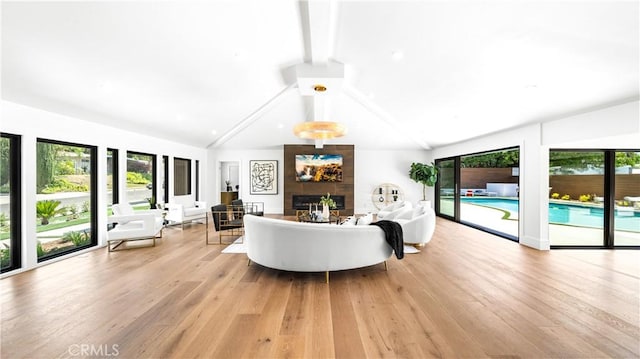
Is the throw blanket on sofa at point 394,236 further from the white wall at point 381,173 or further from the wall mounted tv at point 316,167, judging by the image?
the white wall at point 381,173

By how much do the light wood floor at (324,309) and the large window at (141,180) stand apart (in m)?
2.25

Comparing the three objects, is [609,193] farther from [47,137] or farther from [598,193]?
[47,137]

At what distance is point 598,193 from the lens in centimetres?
493

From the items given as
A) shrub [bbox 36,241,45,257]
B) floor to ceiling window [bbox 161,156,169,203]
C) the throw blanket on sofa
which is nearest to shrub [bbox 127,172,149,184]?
floor to ceiling window [bbox 161,156,169,203]

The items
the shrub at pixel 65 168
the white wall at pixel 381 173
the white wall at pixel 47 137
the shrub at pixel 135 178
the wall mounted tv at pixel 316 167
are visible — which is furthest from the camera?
the white wall at pixel 381 173

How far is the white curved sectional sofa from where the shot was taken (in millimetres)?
3193

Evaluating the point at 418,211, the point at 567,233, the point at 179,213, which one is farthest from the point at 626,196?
the point at 179,213

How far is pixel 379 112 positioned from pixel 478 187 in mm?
4395

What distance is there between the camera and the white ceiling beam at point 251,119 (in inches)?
201

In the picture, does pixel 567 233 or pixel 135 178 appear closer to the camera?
pixel 567 233

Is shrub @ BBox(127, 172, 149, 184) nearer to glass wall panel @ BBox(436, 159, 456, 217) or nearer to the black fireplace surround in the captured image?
the black fireplace surround

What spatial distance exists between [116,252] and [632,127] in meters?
8.16

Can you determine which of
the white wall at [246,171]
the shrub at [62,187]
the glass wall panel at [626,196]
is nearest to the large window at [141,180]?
the shrub at [62,187]

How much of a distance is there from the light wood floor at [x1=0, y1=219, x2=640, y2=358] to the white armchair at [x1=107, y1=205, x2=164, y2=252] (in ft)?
2.28
